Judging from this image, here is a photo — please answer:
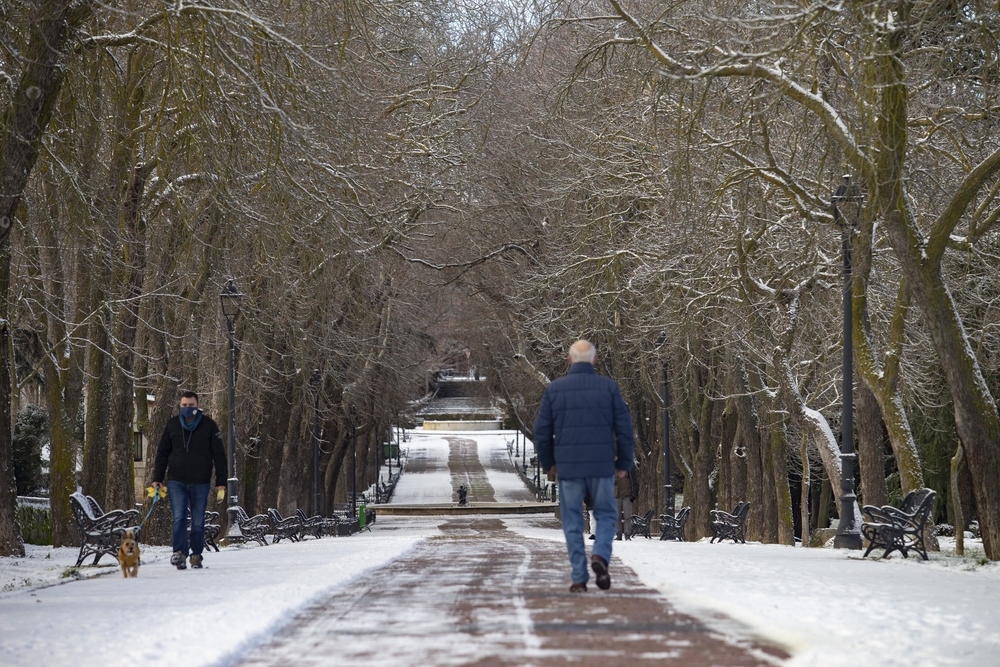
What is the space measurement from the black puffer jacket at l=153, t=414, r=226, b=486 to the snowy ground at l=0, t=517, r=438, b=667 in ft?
3.33

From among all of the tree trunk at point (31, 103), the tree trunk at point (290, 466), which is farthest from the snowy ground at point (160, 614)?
the tree trunk at point (290, 466)

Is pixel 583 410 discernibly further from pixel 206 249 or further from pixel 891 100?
pixel 206 249

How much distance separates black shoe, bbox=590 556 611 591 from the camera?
31.4ft

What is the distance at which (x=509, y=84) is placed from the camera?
3106 centimetres

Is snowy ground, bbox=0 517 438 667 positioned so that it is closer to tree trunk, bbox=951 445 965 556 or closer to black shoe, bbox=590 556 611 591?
black shoe, bbox=590 556 611 591

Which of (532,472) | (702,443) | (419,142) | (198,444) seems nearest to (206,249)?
(419,142)

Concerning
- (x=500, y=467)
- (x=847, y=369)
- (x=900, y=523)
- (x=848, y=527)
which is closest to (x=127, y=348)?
(x=847, y=369)

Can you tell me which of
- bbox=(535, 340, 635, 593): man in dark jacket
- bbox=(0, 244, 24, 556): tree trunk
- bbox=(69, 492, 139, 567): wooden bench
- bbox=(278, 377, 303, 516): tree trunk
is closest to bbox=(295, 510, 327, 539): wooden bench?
bbox=(278, 377, 303, 516): tree trunk

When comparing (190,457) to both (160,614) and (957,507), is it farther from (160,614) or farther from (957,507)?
(957,507)

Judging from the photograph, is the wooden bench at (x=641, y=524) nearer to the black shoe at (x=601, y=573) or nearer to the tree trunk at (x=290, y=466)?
the tree trunk at (x=290, y=466)

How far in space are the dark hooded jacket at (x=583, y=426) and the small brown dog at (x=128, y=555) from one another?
5128mm

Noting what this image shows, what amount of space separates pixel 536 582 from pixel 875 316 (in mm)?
16323

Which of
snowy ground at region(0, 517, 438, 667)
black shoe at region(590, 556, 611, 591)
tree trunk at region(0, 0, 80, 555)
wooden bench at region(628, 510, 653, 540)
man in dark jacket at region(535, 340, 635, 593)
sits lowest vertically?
wooden bench at region(628, 510, 653, 540)

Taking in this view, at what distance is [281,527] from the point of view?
94.2ft
